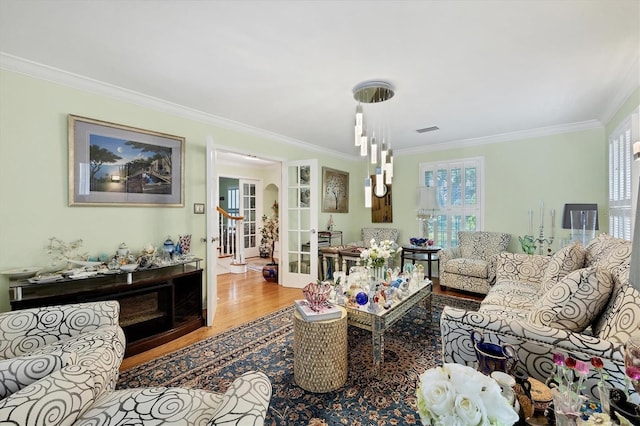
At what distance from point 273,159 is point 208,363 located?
9.83 feet

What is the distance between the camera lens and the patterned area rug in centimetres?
167

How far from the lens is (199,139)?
131 inches

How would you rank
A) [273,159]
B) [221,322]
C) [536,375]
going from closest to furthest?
[536,375], [221,322], [273,159]

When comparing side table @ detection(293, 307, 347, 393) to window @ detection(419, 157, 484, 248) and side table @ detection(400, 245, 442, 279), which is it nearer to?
side table @ detection(400, 245, 442, 279)

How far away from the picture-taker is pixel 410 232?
532 cm

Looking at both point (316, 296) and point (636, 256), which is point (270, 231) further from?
point (636, 256)

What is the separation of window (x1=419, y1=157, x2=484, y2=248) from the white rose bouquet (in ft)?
15.2

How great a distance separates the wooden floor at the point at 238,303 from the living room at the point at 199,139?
77cm

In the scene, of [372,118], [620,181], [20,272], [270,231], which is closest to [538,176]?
[620,181]

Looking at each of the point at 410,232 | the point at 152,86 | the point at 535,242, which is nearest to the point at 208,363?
the point at 152,86

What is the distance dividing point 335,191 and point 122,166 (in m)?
3.63

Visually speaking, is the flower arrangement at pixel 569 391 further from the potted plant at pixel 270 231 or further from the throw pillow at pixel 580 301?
the potted plant at pixel 270 231

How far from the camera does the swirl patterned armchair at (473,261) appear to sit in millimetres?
3830

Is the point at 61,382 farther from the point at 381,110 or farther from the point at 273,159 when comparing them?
the point at 273,159
